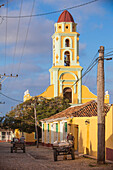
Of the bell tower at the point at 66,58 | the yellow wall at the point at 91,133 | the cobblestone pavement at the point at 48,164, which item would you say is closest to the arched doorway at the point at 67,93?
Result: the bell tower at the point at 66,58

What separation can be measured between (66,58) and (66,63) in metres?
0.71

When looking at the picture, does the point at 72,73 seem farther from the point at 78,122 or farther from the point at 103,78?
the point at 103,78

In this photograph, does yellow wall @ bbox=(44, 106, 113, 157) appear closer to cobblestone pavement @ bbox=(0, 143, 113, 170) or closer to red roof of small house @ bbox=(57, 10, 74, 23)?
cobblestone pavement @ bbox=(0, 143, 113, 170)

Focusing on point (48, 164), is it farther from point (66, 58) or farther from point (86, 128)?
point (66, 58)

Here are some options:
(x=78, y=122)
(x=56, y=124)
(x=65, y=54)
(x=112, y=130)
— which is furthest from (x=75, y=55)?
(x=112, y=130)

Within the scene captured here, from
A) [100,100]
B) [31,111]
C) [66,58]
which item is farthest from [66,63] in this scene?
[100,100]

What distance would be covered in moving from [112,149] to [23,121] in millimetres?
34188

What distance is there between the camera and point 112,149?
19.2 m

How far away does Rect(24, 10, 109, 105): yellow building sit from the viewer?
5722 cm

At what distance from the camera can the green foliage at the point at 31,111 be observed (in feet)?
168

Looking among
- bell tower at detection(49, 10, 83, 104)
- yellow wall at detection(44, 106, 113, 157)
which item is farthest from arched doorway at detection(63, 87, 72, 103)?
yellow wall at detection(44, 106, 113, 157)

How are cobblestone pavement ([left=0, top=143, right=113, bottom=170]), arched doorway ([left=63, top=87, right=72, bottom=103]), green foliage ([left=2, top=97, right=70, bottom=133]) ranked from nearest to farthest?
cobblestone pavement ([left=0, top=143, right=113, bottom=170]), green foliage ([left=2, top=97, right=70, bottom=133]), arched doorway ([left=63, top=87, right=72, bottom=103])

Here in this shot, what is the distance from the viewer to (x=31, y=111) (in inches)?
2076

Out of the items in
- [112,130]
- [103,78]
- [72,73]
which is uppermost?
[72,73]
